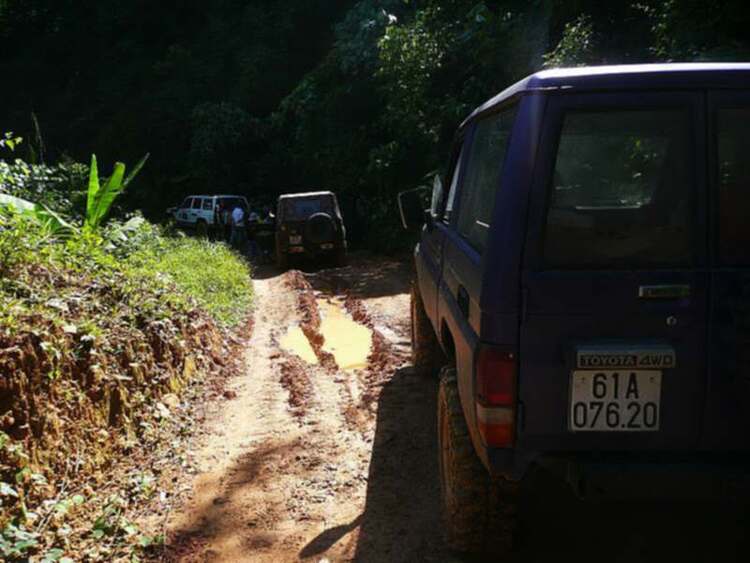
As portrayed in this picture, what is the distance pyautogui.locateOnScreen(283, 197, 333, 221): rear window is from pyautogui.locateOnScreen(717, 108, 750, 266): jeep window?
13.9 meters

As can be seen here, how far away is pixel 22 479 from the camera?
10.7ft

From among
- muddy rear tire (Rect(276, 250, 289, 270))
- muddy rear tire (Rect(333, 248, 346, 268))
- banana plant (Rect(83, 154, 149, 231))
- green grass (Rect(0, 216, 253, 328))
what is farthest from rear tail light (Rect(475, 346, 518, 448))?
muddy rear tire (Rect(276, 250, 289, 270))

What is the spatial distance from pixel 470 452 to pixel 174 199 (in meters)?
26.4

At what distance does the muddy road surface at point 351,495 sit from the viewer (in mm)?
3191

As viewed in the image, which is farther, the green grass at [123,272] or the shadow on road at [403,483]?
the green grass at [123,272]

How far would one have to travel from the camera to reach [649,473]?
242 centimetres

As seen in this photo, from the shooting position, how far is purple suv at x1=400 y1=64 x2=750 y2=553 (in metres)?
2.37

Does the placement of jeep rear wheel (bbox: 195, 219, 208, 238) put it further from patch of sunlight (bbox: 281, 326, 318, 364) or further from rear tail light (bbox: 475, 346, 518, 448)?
rear tail light (bbox: 475, 346, 518, 448)

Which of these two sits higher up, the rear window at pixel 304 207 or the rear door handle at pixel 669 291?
the rear window at pixel 304 207

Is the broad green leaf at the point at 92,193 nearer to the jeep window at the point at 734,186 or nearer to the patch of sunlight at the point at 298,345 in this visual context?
the patch of sunlight at the point at 298,345

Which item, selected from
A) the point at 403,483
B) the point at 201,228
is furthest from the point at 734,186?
the point at 201,228

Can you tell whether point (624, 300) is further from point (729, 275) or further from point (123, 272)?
point (123, 272)

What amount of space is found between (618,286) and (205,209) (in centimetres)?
2134

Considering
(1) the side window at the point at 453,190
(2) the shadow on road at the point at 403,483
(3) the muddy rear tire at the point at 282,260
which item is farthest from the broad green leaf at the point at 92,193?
(3) the muddy rear tire at the point at 282,260
